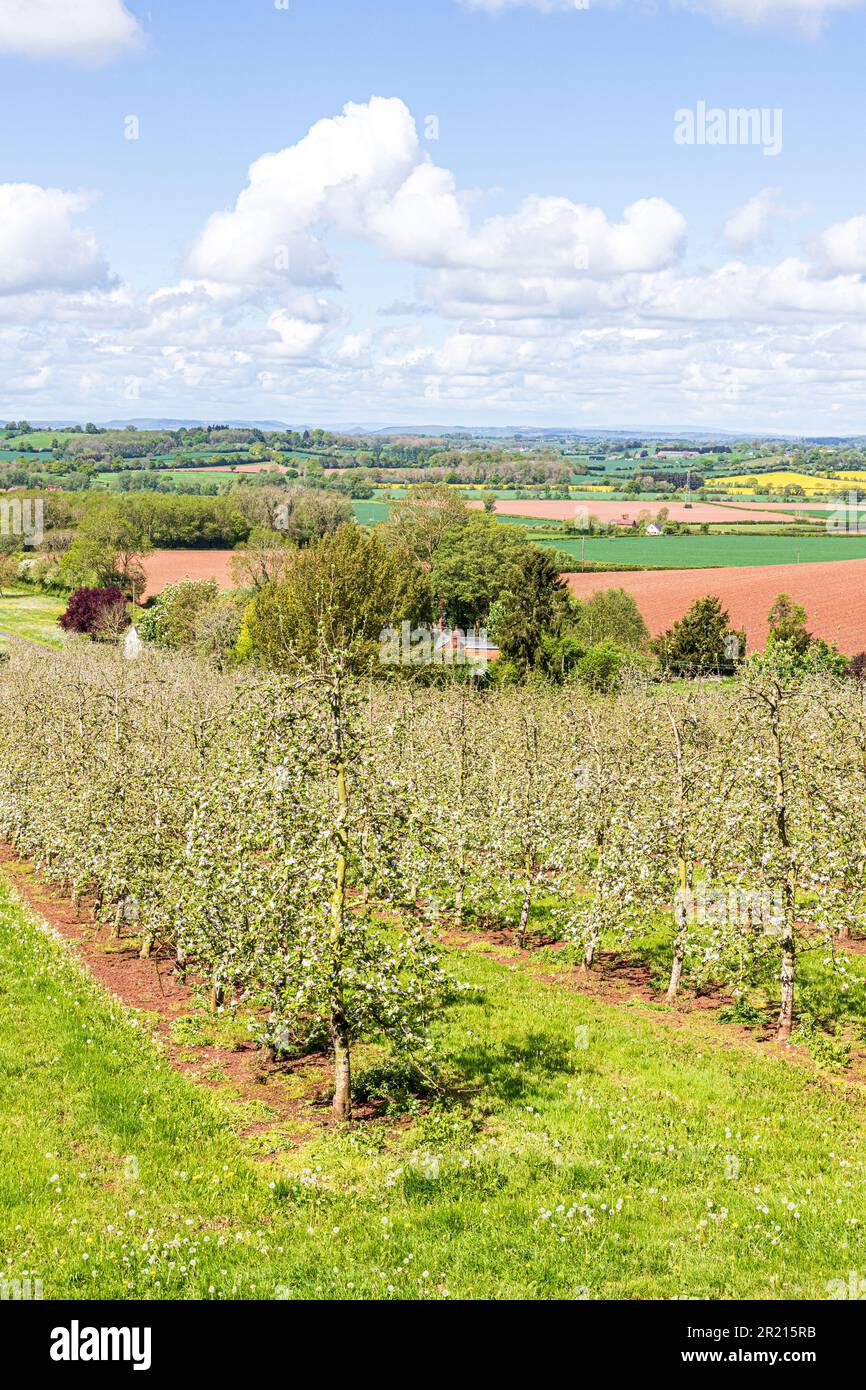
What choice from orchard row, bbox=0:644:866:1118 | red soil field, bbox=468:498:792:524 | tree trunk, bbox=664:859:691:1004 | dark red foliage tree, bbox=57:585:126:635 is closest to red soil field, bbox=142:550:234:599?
dark red foliage tree, bbox=57:585:126:635

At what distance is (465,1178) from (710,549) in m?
132

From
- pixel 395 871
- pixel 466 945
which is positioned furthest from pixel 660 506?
pixel 395 871

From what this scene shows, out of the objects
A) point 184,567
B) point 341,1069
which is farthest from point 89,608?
point 341,1069

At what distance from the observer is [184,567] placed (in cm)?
12606

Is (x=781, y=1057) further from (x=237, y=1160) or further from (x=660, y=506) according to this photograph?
(x=660, y=506)

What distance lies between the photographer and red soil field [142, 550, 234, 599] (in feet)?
378

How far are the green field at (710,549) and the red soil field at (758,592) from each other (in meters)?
10.2

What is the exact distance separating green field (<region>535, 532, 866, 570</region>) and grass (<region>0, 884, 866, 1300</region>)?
4265 inches

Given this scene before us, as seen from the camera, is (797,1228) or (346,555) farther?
(346,555)

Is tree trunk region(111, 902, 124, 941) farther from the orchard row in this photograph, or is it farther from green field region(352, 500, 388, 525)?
green field region(352, 500, 388, 525)

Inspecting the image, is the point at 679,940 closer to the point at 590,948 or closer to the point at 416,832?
the point at 590,948

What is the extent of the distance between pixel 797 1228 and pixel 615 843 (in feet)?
38.2

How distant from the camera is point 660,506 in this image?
583ft

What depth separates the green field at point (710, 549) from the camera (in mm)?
122375
